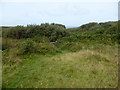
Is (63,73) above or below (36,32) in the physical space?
below

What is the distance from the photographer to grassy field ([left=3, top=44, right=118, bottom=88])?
149 inches

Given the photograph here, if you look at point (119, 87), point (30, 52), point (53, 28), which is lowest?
point (119, 87)

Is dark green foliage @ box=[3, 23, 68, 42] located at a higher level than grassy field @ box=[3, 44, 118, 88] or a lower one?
higher

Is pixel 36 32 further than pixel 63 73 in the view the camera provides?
Yes

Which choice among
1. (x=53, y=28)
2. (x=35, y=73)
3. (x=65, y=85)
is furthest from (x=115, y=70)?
(x=53, y=28)

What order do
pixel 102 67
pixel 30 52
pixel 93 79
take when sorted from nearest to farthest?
pixel 93 79 < pixel 102 67 < pixel 30 52

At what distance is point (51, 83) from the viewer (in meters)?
3.84

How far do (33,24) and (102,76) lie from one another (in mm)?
11129

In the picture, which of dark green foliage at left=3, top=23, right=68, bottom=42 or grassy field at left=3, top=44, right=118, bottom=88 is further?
dark green foliage at left=3, top=23, right=68, bottom=42

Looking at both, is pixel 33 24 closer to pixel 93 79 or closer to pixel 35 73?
pixel 35 73

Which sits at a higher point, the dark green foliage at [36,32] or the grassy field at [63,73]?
the dark green foliage at [36,32]

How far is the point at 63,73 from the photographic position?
4.54m

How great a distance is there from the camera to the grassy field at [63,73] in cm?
379

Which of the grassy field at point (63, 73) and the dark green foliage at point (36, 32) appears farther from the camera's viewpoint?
the dark green foliage at point (36, 32)
